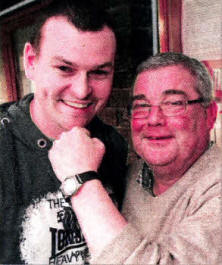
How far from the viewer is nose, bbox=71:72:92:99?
32.0 inches

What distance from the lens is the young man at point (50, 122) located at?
0.80 metres

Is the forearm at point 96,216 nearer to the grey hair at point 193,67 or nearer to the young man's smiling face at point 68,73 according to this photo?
the young man's smiling face at point 68,73

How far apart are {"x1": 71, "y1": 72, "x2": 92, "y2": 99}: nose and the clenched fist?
0.32 ft

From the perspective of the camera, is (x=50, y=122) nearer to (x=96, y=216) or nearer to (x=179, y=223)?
(x=96, y=216)

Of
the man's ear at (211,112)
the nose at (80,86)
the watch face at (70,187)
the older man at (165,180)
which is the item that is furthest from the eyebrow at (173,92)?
the watch face at (70,187)

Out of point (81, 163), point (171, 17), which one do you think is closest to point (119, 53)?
point (171, 17)

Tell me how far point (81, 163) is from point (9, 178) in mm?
224

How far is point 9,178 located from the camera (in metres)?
0.81

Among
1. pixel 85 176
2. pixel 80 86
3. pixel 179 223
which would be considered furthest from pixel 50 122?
pixel 179 223

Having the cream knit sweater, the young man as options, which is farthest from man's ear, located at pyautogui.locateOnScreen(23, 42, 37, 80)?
the cream knit sweater

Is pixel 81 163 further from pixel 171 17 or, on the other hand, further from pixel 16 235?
pixel 171 17

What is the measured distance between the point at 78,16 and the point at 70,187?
0.46 m

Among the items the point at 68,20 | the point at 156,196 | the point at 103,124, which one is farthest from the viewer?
the point at 103,124

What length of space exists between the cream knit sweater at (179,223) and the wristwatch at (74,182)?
15 centimetres
